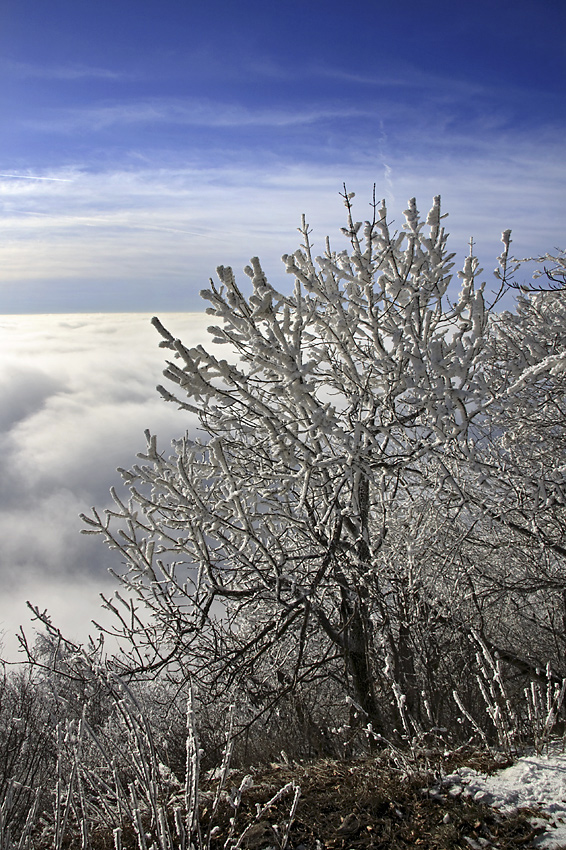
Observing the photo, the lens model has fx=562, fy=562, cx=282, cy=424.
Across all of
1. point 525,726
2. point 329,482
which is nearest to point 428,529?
point 329,482

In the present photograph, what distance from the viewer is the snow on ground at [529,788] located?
2.72 meters

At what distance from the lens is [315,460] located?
392cm

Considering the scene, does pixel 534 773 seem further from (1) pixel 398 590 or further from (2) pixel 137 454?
(2) pixel 137 454

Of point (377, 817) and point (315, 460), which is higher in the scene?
point (315, 460)

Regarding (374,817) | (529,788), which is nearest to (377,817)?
(374,817)

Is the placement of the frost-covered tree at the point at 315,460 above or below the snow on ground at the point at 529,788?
above

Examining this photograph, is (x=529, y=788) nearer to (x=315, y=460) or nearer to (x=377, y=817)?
(x=377, y=817)

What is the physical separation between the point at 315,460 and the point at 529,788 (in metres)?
2.22

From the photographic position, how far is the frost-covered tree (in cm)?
396

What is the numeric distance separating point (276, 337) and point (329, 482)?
1.19 m

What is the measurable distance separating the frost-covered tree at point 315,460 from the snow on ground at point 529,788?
723 mm

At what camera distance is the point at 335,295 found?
15.3 ft

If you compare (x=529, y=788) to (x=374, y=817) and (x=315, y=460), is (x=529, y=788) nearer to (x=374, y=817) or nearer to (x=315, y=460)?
(x=374, y=817)

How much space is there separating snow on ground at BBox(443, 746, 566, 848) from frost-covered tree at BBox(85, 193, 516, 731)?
0.72 meters
